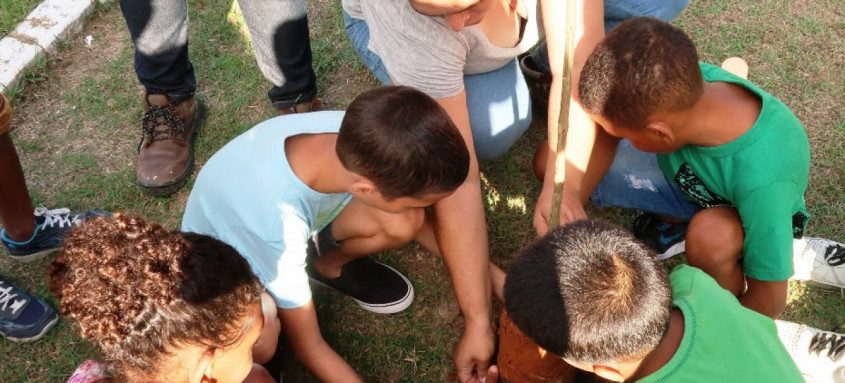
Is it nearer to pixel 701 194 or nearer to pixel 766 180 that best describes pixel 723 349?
pixel 766 180

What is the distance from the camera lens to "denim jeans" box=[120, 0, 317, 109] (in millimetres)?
2602

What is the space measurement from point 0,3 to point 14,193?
173 cm

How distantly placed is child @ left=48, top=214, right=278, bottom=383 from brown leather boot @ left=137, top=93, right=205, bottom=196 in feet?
4.35

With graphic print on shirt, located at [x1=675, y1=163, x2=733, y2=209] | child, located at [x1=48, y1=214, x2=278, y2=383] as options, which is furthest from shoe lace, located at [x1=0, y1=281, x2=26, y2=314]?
graphic print on shirt, located at [x1=675, y1=163, x2=733, y2=209]

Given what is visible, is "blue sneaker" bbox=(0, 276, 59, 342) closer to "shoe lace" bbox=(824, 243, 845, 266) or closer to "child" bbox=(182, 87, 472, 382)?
"child" bbox=(182, 87, 472, 382)

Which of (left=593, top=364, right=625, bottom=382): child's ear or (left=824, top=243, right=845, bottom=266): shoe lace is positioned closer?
(left=593, top=364, right=625, bottom=382): child's ear

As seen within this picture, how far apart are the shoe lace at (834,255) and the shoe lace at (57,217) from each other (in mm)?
2786

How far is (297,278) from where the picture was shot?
1.94 meters

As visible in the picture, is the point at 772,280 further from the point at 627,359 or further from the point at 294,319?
the point at 294,319

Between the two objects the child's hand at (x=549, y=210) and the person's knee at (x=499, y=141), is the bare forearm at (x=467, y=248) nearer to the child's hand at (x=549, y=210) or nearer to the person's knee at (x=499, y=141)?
the child's hand at (x=549, y=210)

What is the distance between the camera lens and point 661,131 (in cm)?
194

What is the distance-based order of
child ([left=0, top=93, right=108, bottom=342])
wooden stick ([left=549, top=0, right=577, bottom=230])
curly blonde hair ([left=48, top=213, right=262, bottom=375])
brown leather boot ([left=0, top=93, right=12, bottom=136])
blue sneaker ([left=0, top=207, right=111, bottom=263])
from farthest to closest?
1. blue sneaker ([left=0, top=207, right=111, bottom=263])
2. child ([left=0, top=93, right=108, bottom=342])
3. brown leather boot ([left=0, top=93, right=12, bottom=136])
4. wooden stick ([left=549, top=0, right=577, bottom=230])
5. curly blonde hair ([left=48, top=213, right=262, bottom=375])

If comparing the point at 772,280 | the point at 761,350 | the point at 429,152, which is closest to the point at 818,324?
the point at 772,280

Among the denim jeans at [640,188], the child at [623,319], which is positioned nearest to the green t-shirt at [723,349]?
the child at [623,319]
